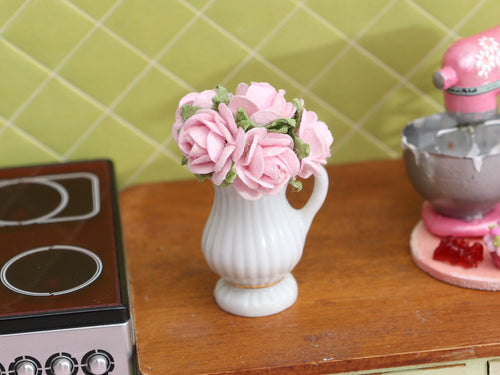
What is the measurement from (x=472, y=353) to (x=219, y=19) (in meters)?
0.79

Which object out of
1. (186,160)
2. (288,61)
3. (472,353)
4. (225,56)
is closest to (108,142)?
(225,56)

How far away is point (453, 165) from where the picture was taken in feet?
3.93

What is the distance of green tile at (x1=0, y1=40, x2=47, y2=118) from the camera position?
1423 mm

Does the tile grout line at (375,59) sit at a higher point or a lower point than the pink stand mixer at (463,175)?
higher

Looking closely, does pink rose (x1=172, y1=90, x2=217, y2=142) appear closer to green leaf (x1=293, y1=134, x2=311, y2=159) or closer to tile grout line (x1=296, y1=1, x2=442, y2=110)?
green leaf (x1=293, y1=134, x2=311, y2=159)

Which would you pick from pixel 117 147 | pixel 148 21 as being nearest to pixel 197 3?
pixel 148 21

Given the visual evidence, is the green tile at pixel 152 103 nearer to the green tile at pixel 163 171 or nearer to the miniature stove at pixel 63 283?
the green tile at pixel 163 171

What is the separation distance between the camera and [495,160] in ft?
3.90

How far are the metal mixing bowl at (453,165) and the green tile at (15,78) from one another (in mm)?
734

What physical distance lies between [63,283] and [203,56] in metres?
0.58

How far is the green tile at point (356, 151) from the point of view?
5.20ft

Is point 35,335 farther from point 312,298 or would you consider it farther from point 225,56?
point 225,56

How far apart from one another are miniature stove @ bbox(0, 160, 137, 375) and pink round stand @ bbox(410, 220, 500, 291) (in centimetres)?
50

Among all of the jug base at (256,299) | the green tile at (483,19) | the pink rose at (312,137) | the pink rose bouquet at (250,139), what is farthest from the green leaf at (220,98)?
the green tile at (483,19)
